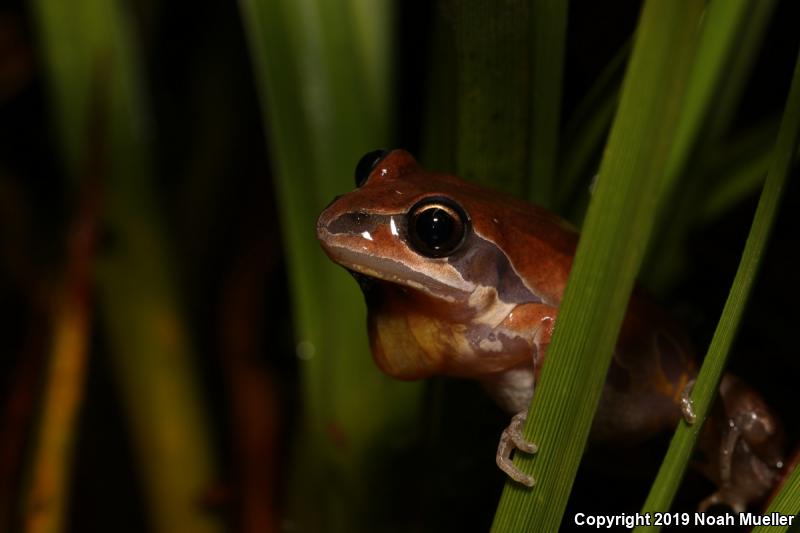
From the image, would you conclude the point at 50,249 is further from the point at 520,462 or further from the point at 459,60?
the point at 520,462

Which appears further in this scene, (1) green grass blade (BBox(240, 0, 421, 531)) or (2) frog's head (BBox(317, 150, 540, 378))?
(1) green grass blade (BBox(240, 0, 421, 531))

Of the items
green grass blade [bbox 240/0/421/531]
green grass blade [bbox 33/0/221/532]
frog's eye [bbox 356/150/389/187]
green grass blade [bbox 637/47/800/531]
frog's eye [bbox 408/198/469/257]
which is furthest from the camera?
green grass blade [bbox 33/0/221/532]

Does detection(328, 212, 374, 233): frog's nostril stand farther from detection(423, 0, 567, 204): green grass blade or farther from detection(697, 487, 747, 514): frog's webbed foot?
detection(697, 487, 747, 514): frog's webbed foot

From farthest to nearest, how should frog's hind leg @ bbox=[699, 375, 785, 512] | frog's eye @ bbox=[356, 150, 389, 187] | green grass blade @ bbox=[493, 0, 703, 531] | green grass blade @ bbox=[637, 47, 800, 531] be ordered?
frog's hind leg @ bbox=[699, 375, 785, 512], frog's eye @ bbox=[356, 150, 389, 187], green grass blade @ bbox=[637, 47, 800, 531], green grass blade @ bbox=[493, 0, 703, 531]

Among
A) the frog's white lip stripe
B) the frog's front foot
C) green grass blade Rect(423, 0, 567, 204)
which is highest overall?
green grass blade Rect(423, 0, 567, 204)

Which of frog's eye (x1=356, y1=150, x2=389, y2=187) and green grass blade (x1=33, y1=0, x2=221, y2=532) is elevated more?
frog's eye (x1=356, y1=150, x2=389, y2=187)

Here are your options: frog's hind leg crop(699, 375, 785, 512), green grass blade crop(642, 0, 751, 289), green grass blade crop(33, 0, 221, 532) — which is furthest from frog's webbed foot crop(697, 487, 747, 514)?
green grass blade crop(33, 0, 221, 532)

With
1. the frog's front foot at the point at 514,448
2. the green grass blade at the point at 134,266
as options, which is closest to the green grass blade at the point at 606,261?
the frog's front foot at the point at 514,448
